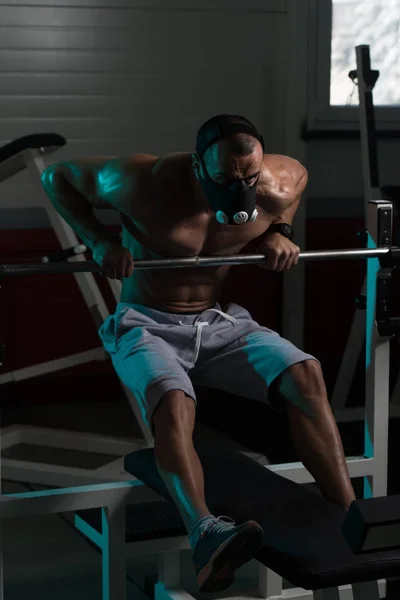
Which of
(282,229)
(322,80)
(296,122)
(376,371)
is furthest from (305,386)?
(322,80)

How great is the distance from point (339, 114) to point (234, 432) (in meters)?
1.91

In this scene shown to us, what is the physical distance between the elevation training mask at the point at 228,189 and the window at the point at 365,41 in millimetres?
3181

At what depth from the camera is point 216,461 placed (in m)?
2.69

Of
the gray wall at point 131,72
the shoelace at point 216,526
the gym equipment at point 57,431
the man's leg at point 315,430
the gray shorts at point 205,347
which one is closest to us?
the shoelace at point 216,526

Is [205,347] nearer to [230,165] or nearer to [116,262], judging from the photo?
[116,262]

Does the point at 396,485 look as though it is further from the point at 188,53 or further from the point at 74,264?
the point at 188,53

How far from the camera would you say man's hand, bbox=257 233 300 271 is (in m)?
2.62

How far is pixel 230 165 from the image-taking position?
2438 millimetres

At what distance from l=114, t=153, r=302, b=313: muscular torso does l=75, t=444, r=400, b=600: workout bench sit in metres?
0.46

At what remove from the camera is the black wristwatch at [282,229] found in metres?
2.76

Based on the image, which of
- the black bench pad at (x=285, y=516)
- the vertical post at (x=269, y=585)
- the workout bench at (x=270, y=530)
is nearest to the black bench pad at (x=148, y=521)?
the workout bench at (x=270, y=530)

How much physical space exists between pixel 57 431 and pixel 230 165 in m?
2.42

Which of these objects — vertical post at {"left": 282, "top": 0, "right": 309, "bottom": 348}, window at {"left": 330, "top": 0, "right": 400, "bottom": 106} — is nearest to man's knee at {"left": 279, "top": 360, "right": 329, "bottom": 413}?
vertical post at {"left": 282, "top": 0, "right": 309, "bottom": 348}

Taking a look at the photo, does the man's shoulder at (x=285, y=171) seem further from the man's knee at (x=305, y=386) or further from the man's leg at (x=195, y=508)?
the man's leg at (x=195, y=508)
